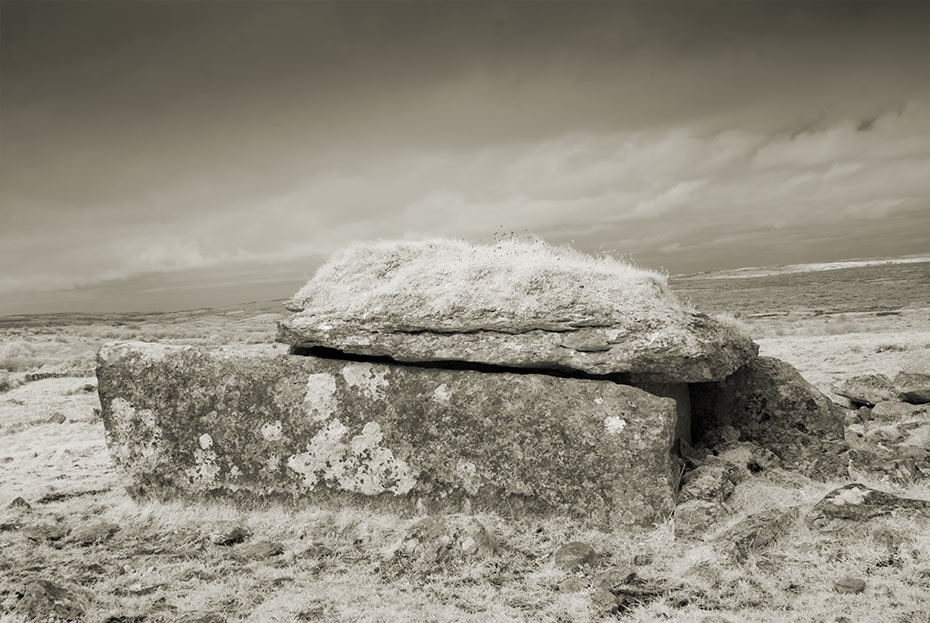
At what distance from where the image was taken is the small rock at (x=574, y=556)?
6.84 m

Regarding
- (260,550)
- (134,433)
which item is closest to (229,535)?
(260,550)

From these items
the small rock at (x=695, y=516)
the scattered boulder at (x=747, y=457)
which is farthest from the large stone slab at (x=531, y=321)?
the small rock at (x=695, y=516)

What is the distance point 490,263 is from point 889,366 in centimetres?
1460

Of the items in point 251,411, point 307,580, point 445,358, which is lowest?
point 307,580

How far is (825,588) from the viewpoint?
19.5 ft

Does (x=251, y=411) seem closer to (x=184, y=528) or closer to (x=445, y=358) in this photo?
(x=184, y=528)

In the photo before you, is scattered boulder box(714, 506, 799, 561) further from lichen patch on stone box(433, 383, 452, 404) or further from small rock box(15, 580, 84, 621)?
small rock box(15, 580, 84, 621)

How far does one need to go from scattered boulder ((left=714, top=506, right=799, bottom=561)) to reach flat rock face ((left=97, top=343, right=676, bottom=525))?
Result: 885mm

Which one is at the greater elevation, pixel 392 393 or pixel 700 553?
pixel 392 393

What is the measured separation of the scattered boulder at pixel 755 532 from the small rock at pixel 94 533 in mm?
7924

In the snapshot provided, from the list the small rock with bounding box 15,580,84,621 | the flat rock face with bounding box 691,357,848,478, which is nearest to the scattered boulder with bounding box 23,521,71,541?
the small rock with bounding box 15,580,84,621

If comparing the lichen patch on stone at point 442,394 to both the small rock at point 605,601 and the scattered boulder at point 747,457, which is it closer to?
the small rock at point 605,601

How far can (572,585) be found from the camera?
6.41 meters

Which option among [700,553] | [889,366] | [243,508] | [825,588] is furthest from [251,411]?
[889,366]
